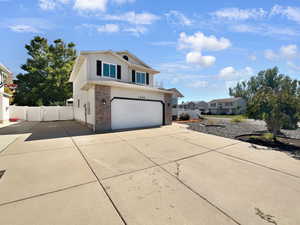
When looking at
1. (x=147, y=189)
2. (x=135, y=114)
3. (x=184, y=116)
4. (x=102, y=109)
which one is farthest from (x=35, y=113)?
(x=184, y=116)

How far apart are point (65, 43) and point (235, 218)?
103 feet

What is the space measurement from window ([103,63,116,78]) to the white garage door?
9.52 feet

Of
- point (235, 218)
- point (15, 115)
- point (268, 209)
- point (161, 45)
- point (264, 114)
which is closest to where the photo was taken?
point (235, 218)

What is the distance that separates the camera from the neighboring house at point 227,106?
45.4 m

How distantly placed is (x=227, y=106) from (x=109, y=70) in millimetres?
48697

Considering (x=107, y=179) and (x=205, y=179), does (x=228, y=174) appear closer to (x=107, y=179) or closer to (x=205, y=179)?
(x=205, y=179)

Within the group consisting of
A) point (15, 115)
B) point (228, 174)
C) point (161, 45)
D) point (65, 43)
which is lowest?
point (228, 174)

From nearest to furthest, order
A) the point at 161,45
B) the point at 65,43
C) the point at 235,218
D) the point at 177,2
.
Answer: the point at 235,218 → the point at 177,2 → the point at 161,45 → the point at 65,43

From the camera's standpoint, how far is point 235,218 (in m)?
1.91

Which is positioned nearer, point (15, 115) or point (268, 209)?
point (268, 209)

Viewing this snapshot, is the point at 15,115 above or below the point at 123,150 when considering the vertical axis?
above

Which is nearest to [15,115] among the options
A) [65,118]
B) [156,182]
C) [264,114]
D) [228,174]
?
[65,118]

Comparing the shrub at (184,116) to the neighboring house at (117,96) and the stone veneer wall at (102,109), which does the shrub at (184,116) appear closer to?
the neighboring house at (117,96)

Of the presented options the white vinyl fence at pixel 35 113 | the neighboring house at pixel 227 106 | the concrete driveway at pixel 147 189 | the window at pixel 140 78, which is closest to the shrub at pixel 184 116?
the window at pixel 140 78
